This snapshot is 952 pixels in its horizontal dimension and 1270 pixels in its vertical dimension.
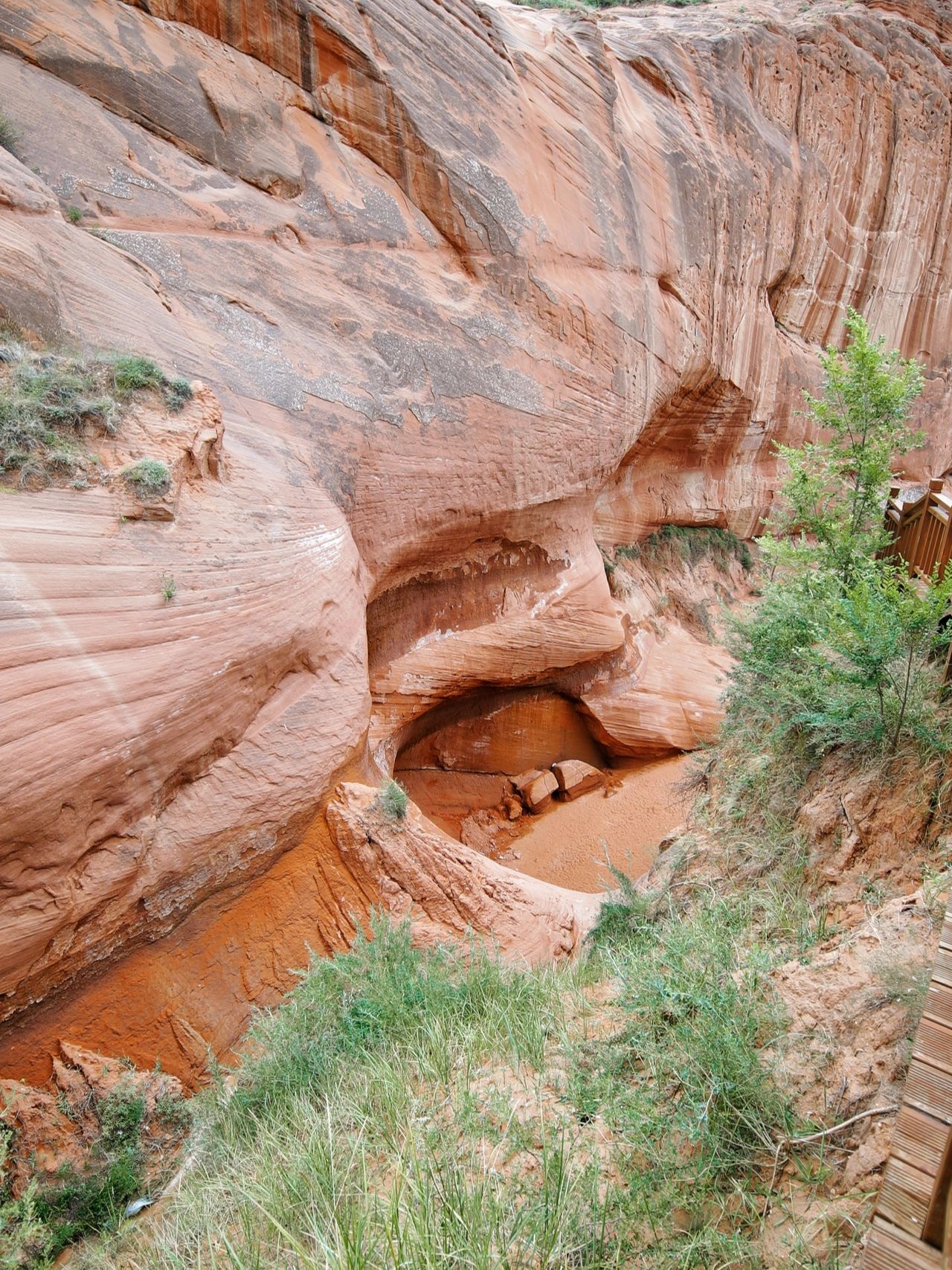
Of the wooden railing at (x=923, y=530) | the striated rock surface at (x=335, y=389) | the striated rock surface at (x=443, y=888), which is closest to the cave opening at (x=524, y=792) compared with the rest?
the striated rock surface at (x=335, y=389)

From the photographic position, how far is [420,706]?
29.9 feet

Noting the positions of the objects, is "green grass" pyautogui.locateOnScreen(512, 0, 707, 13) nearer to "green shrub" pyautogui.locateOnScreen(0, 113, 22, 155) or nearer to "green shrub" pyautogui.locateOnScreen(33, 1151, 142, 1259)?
"green shrub" pyautogui.locateOnScreen(0, 113, 22, 155)

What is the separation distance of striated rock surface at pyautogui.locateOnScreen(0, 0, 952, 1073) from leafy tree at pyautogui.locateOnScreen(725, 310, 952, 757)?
3067 millimetres

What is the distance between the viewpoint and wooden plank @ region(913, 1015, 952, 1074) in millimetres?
1690

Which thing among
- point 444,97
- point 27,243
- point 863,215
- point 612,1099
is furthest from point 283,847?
point 863,215

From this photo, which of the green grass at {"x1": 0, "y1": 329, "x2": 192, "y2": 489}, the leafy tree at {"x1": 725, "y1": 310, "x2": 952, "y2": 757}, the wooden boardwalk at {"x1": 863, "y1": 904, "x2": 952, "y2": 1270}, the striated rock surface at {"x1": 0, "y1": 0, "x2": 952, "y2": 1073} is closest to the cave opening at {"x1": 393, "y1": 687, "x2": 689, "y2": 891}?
the striated rock surface at {"x1": 0, "y1": 0, "x2": 952, "y2": 1073}

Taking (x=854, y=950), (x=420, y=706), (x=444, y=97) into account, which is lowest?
(x=420, y=706)

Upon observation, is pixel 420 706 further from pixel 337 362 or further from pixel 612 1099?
pixel 612 1099

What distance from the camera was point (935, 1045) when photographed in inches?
67.7

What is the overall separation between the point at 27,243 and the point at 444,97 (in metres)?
5.61

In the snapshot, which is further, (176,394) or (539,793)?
(539,793)

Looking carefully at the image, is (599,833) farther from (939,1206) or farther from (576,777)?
(939,1206)

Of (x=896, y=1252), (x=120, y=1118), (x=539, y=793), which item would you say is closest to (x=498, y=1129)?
(x=896, y=1252)

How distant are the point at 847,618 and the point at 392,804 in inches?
160
